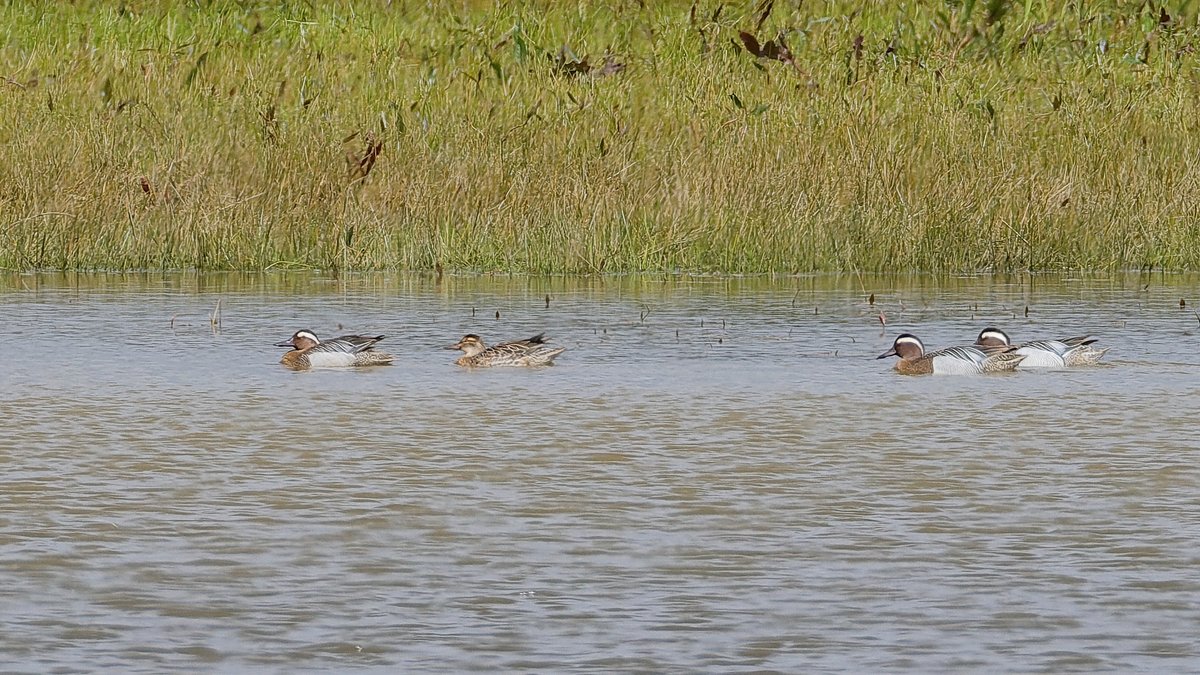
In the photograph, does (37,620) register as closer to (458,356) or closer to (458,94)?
(458,356)

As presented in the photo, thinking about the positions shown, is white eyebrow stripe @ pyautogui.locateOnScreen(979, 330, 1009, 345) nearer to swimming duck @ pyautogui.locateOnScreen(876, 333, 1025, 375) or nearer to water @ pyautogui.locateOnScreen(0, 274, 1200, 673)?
swimming duck @ pyautogui.locateOnScreen(876, 333, 1025, 375)

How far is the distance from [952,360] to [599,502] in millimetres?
3664

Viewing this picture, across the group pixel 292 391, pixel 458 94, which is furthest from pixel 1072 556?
pixel 458 94

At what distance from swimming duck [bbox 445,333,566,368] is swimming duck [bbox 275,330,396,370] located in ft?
1.13

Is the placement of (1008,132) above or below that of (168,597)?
above

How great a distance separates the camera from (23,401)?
8.40 meters

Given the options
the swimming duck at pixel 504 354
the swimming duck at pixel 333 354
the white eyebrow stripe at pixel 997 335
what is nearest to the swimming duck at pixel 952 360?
the white eyebrow stripe at pixel 997 335

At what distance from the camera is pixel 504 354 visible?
9586 millimetres

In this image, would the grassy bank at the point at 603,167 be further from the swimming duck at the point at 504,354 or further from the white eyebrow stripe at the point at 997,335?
the white eyebrow stripe at the point at 997,335

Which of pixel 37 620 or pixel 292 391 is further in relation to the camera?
pixel 292 391

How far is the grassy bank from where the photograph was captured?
14.3m

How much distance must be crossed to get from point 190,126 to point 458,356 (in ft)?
19.5

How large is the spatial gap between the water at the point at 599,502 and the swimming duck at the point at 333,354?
17 cm

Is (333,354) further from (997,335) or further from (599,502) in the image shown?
(599,502)
